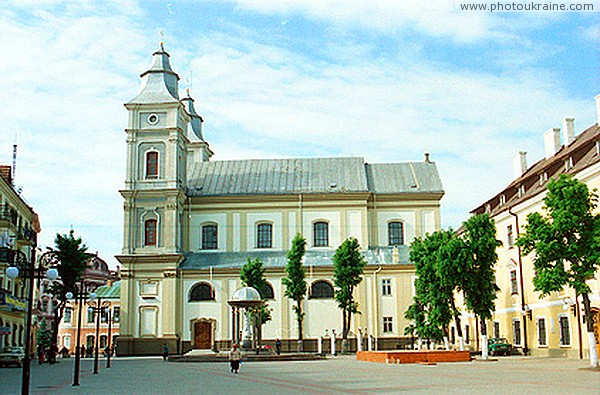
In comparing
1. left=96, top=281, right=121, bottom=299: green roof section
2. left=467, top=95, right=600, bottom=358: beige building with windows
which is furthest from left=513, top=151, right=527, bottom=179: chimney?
left=96, top=281, right=121, bottom=299: green roof section

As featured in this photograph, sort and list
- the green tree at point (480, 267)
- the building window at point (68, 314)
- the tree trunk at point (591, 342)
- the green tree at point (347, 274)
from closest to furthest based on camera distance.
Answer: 1. the tree trunk at point (591, 342)
2. the green tree at point (480, 267)
3. the green tree at point (347, 274)
4. the building window at point (68, 314)

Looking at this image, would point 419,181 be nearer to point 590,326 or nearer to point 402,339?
point 402,339

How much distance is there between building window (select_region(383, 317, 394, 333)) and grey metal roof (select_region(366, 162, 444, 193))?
38.1ft

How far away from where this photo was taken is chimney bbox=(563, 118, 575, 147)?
43625 millimetres

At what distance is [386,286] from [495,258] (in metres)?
19.4

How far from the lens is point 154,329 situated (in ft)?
188

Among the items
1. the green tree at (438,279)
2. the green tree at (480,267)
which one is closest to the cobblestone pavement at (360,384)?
the green tree at (480,267)

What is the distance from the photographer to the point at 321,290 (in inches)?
2296

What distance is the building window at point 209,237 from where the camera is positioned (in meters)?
61.4

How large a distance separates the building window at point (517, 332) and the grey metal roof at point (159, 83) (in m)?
32.3

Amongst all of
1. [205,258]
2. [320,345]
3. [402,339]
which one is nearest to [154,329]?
[205,258]

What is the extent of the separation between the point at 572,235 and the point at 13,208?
36138mm

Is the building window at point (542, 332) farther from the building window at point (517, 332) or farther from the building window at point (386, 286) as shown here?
the building window at point (386, 286)

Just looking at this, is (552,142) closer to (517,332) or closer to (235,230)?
(517,332)
